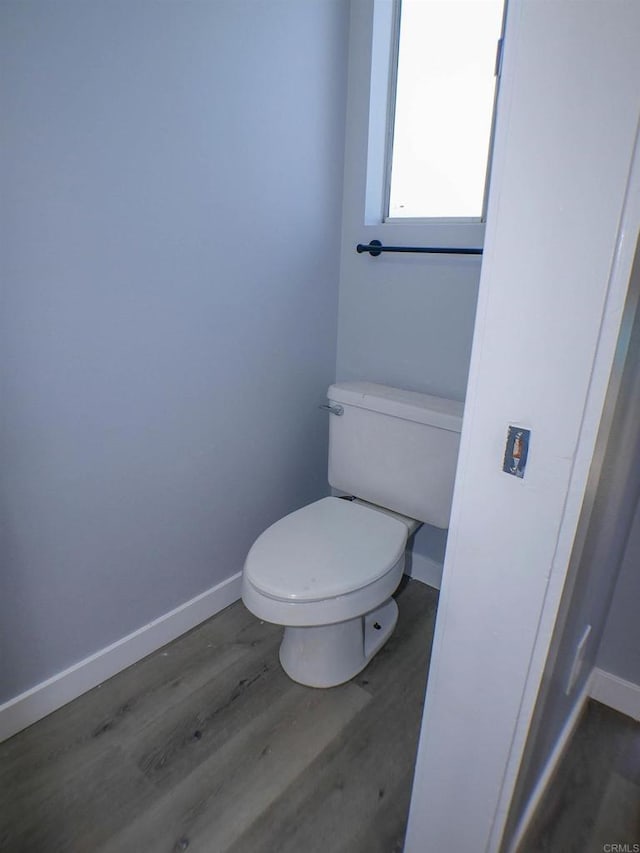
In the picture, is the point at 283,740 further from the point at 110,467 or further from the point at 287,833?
the point at 110,467

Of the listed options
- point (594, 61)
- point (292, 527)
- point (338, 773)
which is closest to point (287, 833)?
point (338, 773)

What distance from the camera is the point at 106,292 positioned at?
1.14 meters

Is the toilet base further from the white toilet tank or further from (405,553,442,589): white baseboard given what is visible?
(405,553,442,589): white baseboard

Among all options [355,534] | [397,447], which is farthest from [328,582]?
[397,447]

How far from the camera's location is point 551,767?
112 cm

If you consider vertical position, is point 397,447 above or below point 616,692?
above

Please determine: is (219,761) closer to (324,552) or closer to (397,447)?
(324,552)

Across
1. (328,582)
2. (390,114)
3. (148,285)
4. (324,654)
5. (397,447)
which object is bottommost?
(324,654)

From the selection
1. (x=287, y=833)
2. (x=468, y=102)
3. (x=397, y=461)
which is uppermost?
(x=468, y=102)

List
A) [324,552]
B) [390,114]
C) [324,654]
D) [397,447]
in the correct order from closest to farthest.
A: [324,552] → [324,654] → [397,447] → [390,114]

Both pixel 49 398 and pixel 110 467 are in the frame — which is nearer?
pixel 49 398

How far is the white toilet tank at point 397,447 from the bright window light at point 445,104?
0.64m

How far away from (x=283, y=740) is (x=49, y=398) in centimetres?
102

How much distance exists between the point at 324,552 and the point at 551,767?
713 millimetres
